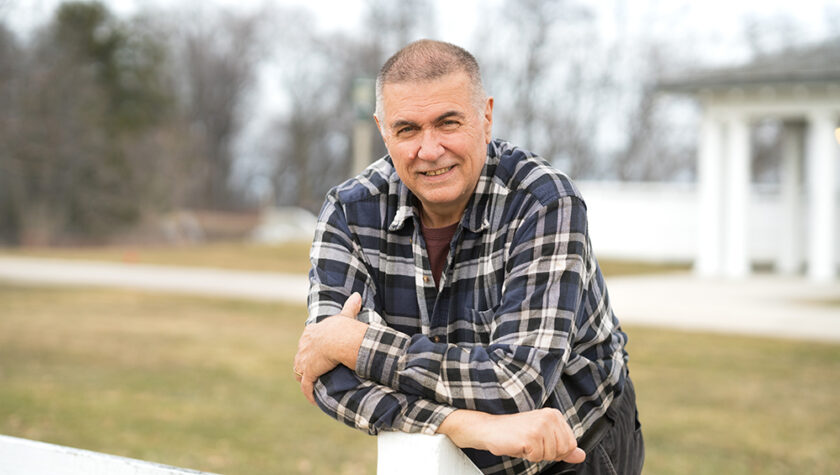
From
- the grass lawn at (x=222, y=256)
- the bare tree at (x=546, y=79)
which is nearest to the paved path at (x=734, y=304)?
the grass lawn at (x=222, y=256)

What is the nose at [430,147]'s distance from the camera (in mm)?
2105

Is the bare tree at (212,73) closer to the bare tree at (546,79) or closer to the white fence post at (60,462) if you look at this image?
the bare tree at (546,79)

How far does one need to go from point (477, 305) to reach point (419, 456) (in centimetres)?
62

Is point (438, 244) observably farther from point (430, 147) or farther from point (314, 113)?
point (314, 113)

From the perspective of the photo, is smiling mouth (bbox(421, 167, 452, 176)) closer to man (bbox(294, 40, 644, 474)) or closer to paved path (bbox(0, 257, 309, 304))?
man (bbox(294, 40, 644, 474))

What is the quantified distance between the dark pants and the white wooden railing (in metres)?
0.52

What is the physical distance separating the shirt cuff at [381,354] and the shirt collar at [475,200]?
1.15ft

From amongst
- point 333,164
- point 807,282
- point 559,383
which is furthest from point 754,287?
point 333,164

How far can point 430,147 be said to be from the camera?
2.11m

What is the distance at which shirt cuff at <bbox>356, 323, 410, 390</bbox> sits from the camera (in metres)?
1.91

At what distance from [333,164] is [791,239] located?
34592mm

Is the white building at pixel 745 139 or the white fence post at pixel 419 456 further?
the white building at pixel 745 139

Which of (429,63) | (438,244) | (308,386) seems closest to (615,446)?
(438,244)

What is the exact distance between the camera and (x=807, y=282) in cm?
1841
